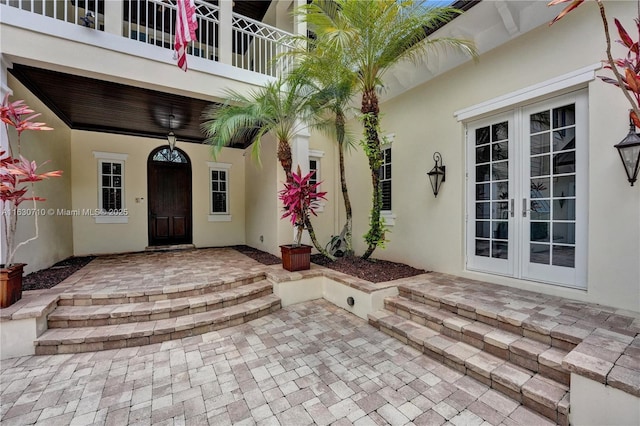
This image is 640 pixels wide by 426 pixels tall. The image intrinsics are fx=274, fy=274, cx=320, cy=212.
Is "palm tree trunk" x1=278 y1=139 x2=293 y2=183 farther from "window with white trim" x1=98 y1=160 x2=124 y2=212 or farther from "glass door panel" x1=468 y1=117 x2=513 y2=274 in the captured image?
"window with white trim" x1=98 y1=160 x2=124 y2=212

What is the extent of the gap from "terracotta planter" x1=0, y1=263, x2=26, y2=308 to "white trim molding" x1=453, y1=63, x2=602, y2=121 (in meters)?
6.10

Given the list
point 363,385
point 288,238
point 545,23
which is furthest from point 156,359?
point 545,23

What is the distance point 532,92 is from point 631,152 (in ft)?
4.14

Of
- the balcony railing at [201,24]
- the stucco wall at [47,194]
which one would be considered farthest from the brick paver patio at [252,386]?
the balcony railing at [201,24]

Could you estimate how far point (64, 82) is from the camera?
14.1ft

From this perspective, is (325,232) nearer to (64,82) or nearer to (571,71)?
(571,71)

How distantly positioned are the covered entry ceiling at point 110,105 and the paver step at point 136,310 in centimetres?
339

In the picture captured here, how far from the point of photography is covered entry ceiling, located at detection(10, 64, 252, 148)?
4240 mm

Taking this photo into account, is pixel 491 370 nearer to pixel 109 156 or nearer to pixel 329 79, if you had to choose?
pixel 329 79

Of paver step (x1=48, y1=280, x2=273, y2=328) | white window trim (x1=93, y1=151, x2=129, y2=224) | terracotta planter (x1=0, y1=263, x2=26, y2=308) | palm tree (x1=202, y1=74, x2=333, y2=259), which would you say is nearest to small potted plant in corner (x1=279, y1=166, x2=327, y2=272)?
palm tree (x1=202, y1=74, x2=333, y2=259)

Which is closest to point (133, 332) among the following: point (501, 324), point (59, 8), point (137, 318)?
point (137, 318)

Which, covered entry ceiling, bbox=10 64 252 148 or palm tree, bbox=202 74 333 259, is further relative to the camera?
palm tree, bbox=202 74 333 259

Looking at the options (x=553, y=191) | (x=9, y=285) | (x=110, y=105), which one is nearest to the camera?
(x=9, y=285)

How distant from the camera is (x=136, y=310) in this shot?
10.8 ft
